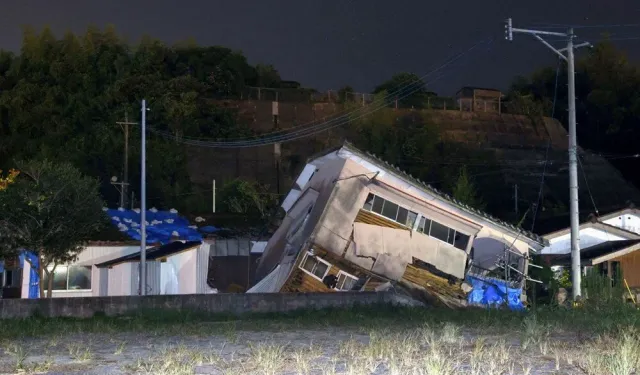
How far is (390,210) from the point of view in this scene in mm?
27062

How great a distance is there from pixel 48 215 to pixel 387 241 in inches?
435

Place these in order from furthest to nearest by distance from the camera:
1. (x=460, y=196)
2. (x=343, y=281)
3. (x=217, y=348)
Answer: (x=460, y=196)
(x=343, y=281)
(x=217, y=348)

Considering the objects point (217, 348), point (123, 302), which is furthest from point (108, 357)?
point (123, 302)

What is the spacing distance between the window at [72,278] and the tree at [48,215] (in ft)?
9.13

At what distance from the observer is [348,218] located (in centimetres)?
2625

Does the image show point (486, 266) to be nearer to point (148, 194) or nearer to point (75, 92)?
point (148, 194)

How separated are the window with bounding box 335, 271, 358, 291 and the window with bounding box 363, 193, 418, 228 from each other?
2.55 m

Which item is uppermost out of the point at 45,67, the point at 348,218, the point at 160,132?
the point at 45,67

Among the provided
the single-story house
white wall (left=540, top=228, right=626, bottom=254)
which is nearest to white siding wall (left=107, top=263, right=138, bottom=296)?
the single-story house

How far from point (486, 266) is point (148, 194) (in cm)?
2495

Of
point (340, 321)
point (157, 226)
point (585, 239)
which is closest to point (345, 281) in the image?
point (340, 321)

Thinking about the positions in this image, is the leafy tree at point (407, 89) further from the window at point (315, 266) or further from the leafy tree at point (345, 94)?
the window at point (315, 266)

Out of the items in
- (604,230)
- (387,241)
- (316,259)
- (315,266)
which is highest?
(604,230)

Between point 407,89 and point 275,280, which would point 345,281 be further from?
point 407,89
